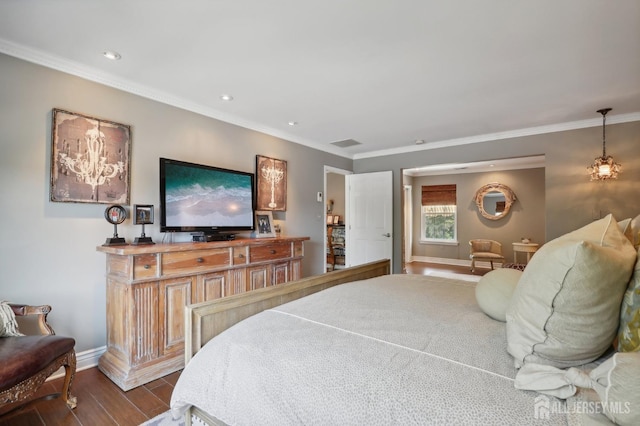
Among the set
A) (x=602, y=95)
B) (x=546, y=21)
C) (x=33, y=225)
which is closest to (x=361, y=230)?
(x=602, y=95)

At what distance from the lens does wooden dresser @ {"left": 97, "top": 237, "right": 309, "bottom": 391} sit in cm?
221

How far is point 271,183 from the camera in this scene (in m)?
4.07

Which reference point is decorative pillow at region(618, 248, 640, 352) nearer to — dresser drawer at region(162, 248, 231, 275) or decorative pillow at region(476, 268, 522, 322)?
decorative pillow at region(476, 268, 522, 322)

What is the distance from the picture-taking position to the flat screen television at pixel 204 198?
2803 millimetres

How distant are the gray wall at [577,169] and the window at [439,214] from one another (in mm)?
3399

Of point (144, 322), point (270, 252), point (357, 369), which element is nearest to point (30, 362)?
point (144, 322)

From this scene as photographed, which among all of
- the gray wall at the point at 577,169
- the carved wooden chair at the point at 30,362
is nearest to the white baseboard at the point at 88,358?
the carved wooden chair at the point at 30,362

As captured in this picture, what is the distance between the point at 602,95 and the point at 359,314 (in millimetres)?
3355

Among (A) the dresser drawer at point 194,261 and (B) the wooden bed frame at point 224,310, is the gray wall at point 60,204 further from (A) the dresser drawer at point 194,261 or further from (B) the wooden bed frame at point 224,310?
(B) the wooden bed frame at point 224,310

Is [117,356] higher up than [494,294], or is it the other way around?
[494,294]

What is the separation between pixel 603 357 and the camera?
3.26 feet

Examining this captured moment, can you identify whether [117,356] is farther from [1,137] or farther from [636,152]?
[636,152]

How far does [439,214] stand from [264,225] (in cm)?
559

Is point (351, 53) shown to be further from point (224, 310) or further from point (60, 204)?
point (60, 204)
